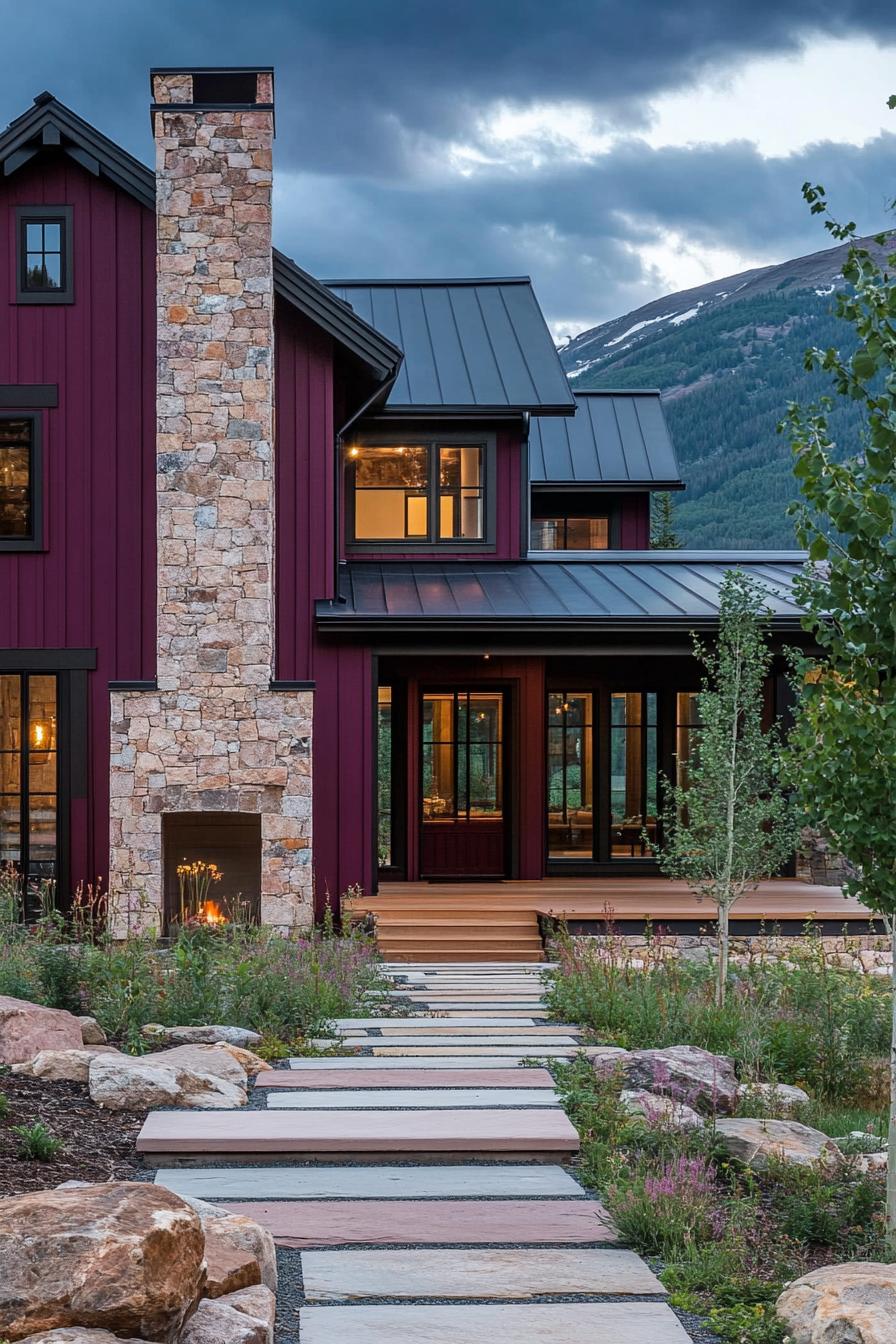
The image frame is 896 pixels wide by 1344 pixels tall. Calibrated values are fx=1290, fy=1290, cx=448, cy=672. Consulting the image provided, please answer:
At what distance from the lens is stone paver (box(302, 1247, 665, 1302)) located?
3975 millimetres

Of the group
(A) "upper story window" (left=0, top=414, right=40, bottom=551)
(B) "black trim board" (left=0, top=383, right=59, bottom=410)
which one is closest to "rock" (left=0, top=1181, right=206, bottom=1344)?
(A) "upper story window" (left=0, top=414, right=40, bottom=551)

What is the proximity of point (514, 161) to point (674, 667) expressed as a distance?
185248 mm

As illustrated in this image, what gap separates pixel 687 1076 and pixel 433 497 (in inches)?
424

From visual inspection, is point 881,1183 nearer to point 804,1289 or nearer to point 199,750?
point 804,1289

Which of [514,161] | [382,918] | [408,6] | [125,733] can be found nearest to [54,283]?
[125,733]

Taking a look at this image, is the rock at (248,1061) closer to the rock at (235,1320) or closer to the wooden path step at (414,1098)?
the wooden path step at (414,1098)

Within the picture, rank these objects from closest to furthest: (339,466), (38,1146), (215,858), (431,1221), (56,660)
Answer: (431,1221) < (38,1146) < (56,660) < (215,858) < (339,466)

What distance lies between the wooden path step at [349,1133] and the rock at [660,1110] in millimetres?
350

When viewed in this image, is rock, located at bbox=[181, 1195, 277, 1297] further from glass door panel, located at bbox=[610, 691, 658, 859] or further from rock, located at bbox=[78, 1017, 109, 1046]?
glass door panel, located at bbox=[610, 691, 658, 859]

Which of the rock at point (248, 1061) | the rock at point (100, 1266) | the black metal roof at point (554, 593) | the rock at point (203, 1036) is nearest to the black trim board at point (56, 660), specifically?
the black metal roof at point (554, 593)

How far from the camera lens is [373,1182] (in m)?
5.01

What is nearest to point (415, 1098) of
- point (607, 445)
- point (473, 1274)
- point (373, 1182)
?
point (373, 1182)

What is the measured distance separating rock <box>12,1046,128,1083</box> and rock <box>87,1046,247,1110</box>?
8 centimetres

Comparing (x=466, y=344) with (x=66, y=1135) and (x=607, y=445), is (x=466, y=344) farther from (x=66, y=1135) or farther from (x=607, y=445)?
(x=66, y=1135)
